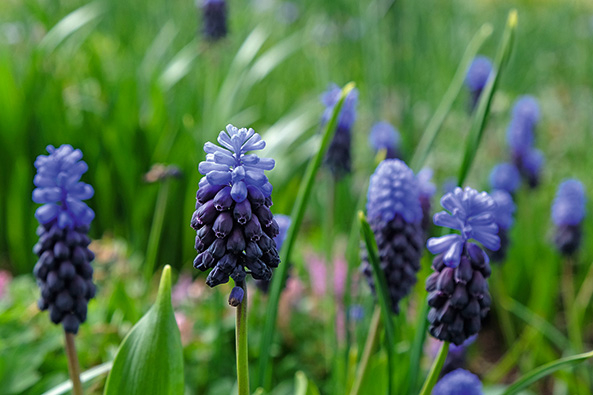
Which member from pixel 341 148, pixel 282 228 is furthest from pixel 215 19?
pixel 282 228

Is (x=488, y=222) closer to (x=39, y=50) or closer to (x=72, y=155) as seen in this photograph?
(x=72, y=155)

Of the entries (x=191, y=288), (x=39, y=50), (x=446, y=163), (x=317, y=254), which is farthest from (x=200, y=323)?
(x=446, y=163)

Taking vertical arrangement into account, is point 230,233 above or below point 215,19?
below

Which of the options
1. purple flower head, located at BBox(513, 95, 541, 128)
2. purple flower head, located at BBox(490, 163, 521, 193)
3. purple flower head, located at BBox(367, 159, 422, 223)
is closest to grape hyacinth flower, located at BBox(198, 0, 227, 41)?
purple flower head, located at BBox(513, 95, 541, 128)

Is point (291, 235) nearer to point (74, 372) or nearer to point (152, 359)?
point (152, 359)

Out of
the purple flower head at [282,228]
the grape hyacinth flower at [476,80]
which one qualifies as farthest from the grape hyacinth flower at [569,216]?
the purple flower head at [282,228]
